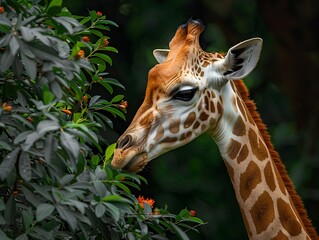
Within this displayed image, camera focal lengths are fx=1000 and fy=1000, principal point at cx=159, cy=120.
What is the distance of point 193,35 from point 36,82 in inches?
44.2

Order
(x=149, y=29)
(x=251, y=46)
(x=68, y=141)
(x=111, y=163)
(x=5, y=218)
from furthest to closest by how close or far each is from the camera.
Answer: (x=149, y=29) < (x=251, y=46) < (x=111, y=163) < (x=5, y=218) < (x=68, y=141)

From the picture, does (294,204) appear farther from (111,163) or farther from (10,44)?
(10,44)

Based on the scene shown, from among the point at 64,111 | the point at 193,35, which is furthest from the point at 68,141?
the point at 193,35

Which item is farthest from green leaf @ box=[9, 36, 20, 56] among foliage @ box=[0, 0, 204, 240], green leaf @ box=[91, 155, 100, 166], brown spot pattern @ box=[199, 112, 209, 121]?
brown spot pattern @ box=[199, 112, 209, 121]

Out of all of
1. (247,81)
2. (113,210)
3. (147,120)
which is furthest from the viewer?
(247,81)

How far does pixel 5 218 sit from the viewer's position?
3.01 meters

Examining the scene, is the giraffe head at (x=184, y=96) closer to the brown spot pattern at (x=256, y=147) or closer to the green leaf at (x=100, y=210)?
the brown spot pattern at (x=256, y=147)

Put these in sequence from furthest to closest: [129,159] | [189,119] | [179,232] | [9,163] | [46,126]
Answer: [189,119] < [129,159] < [179,232] < [9,163] < [46,126]

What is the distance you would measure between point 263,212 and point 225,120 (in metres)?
0.40

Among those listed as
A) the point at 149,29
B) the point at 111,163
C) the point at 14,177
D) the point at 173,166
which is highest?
the point at 14,177

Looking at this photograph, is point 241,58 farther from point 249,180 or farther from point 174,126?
point 249,180

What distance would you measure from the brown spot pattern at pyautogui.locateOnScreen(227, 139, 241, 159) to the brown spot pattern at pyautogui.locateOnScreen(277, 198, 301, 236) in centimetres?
26

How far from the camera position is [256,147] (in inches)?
160

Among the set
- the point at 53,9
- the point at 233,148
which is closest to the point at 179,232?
the point at 233,148
